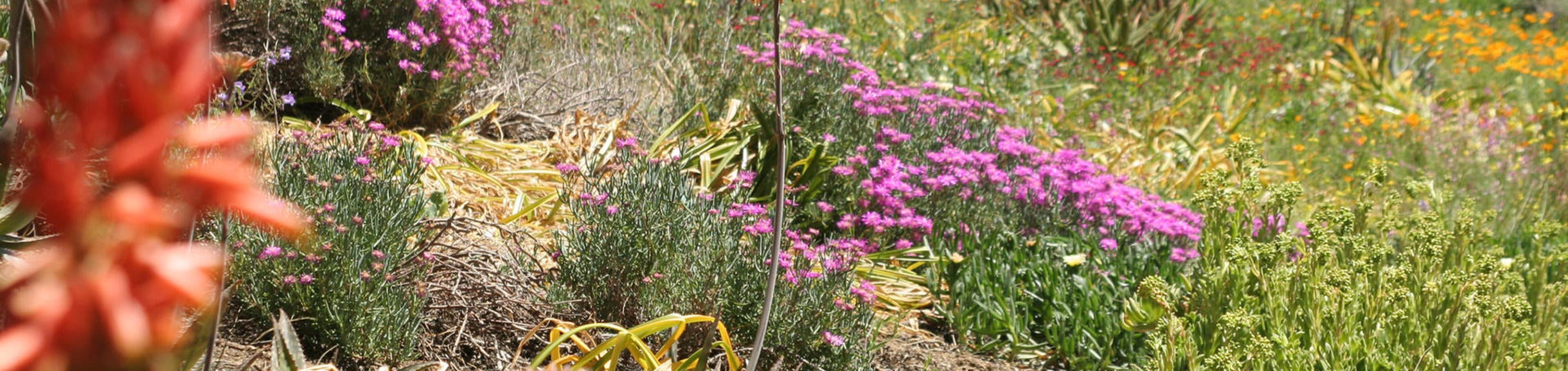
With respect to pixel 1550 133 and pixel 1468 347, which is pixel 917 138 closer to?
pixel 1468 347

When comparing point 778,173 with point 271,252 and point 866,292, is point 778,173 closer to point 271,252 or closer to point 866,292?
point 271,252

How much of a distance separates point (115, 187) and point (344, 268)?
2.47 meters

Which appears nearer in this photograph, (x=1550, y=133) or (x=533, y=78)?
(x=533, y=78)

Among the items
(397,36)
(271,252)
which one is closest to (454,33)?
(397,36)

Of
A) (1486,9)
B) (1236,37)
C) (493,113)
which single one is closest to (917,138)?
(493,113)

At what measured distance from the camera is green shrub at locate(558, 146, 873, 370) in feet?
10.00

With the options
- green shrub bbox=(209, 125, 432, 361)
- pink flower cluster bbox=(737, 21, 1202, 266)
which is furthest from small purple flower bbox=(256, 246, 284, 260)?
pink flower cluster bbox=(737, 21, 1202, 266)

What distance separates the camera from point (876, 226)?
382 cm

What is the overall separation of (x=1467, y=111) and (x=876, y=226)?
6494 millimetres

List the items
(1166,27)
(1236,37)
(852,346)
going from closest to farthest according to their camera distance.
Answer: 1. (852,346)
2. (1166,27)
3. (1236,37)

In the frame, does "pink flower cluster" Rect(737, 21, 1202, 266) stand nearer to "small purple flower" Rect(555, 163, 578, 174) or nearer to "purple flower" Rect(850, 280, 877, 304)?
"purple flower" Rect(850, 280, 877, 304)

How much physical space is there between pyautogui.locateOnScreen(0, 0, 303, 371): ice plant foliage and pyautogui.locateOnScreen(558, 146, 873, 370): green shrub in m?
2.61

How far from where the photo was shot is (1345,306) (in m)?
3.07

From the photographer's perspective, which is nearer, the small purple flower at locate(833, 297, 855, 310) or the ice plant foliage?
the ice plant foliage
